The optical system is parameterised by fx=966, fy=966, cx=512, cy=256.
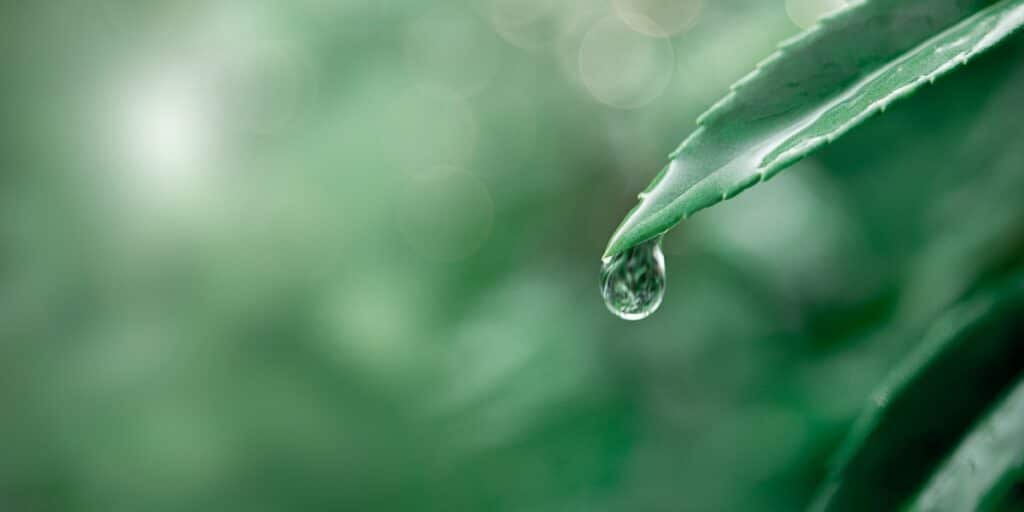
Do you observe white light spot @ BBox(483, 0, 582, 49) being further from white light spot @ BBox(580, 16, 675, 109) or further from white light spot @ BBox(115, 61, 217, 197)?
white light spot @ BBox(115, 61, 217, 197)

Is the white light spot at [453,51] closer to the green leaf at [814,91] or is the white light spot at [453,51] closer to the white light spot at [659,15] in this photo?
the white light spot at [659,15]

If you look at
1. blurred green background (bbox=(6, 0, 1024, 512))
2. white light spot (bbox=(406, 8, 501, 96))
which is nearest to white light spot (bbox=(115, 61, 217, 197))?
blurred green background (bbox=(6, 0, 1024, 512))

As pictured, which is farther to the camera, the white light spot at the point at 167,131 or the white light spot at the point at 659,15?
the white light spot at the point at 167,131

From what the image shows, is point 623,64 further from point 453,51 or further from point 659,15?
point 453,51

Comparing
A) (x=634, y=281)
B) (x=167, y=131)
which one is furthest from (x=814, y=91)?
(x=167, y=131)

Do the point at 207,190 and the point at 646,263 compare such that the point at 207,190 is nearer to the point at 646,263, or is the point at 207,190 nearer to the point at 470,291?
the point at 470,291

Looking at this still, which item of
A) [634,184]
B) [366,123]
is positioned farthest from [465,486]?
[366,123]

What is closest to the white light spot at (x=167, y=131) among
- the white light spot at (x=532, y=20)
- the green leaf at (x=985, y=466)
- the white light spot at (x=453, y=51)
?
the white light spot at (x=453, y=51)
